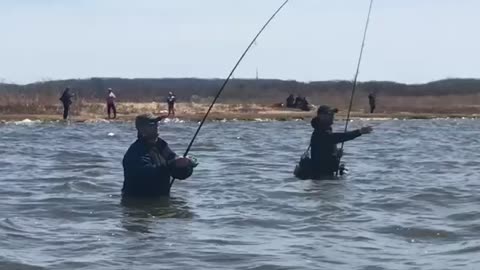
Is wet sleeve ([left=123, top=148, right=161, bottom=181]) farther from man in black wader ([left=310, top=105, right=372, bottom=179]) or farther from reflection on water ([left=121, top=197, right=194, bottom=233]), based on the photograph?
man in black wader ([left=310, top=105, right=372, bottom=179])

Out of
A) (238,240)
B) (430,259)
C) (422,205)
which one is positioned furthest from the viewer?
(422,205)

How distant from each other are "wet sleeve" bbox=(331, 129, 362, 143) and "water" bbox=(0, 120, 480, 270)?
82 cm

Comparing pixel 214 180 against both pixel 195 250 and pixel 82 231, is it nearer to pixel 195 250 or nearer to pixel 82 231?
pixel 82 231

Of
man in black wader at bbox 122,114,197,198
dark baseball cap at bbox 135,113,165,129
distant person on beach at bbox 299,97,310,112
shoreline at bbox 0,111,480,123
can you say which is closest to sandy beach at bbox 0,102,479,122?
shoreline at bbox 0,111,480,123

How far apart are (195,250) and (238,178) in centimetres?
943

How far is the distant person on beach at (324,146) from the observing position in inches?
711

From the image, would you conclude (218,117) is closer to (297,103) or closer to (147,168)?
(297,103)

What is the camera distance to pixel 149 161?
1431cm

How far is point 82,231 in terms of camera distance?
44.5 ft

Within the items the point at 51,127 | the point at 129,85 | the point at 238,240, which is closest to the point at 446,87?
the point at 129,85

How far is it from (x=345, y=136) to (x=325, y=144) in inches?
21.7

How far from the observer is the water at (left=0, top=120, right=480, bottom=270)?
1166 centimetres

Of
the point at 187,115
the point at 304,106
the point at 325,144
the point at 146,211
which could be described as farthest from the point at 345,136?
the point at 304,106

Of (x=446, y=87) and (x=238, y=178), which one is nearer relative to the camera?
(x=238, y=178)
